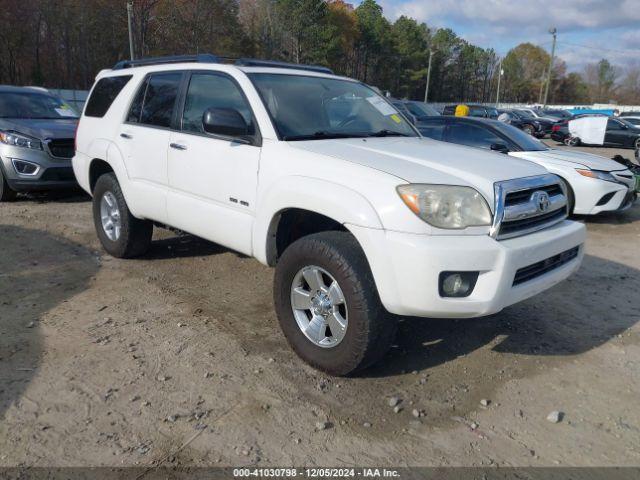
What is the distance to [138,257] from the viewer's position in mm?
5441

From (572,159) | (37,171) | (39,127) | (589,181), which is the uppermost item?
(39,127)

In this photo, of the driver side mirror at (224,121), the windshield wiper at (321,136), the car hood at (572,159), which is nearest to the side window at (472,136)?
the car hood at (572,159)

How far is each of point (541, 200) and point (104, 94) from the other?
4377mm

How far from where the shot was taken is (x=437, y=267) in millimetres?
2734

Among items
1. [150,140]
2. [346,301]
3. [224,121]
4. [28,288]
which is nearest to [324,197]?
[346,301]

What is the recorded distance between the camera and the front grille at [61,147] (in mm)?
7742

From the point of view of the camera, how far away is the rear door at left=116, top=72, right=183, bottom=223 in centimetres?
443

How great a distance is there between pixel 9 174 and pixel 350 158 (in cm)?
643

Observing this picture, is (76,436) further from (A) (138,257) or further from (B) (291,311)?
(A) (138,257)

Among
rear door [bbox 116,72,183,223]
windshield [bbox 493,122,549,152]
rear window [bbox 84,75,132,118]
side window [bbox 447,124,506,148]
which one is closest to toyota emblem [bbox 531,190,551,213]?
rear door [bbox 116,72,183,223]

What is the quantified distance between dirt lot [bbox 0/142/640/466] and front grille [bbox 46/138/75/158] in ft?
10.8

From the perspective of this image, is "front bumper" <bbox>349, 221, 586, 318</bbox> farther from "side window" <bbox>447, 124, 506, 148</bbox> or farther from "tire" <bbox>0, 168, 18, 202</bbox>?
"tire" <bbox>0, 168, 18, 202</bbox>

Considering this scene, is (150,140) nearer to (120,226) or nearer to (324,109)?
(120,226)

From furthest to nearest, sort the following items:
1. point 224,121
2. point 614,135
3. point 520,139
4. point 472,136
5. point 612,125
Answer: point 612,125, point 614,135, point 472,136, point 520,139, point 224,121
